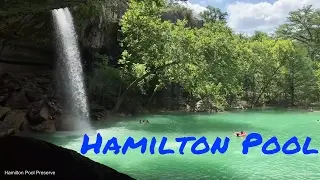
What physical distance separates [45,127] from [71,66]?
787cm

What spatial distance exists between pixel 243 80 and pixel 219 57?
18071 mm

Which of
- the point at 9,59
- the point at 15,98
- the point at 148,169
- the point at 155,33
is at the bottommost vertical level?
the point at 148,169

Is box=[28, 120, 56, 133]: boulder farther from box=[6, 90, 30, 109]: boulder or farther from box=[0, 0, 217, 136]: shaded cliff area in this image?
box=[6, 90, 30, 109]: boulder

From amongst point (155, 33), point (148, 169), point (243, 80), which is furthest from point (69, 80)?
point (243, 80)

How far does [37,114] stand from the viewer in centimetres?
1789

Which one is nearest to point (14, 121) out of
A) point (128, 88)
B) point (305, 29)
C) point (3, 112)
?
point (3, 112)

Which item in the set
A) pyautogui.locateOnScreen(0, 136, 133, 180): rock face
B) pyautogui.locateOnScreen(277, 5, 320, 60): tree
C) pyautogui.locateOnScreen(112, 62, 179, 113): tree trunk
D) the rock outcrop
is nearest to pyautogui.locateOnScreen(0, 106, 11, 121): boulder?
the rock outcrop

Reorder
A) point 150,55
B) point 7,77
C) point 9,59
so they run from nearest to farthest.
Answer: point 7,77
point 9,59
point 150,55

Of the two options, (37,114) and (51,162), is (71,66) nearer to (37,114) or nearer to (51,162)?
(37,114)

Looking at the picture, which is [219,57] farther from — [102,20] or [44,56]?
[44,56]

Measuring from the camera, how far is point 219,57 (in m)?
25.0

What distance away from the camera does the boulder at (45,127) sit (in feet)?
57.1

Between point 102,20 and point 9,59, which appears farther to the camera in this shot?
point 102,20

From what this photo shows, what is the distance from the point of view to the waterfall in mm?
20997
